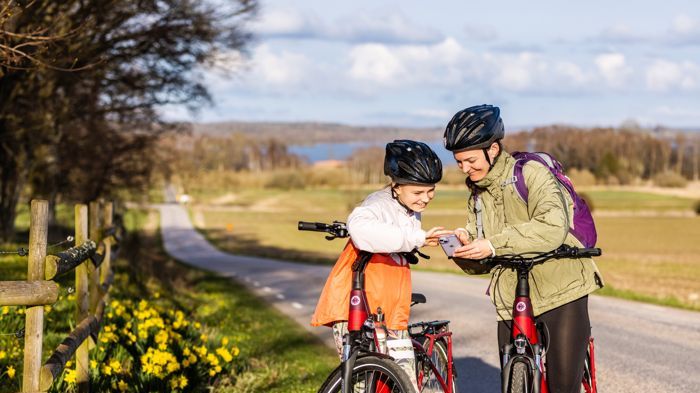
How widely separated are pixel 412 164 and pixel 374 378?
3.34 feet

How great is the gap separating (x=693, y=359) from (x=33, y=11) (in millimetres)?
10700

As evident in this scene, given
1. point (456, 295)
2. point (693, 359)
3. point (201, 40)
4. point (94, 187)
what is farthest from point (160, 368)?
point (94, 187)

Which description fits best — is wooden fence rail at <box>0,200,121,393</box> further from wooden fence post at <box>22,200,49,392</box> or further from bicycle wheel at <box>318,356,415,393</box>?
bicycle wheel at <box>318,356,415,393</box>

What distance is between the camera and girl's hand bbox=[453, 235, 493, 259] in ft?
15.5

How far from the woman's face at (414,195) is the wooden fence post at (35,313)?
2065mm

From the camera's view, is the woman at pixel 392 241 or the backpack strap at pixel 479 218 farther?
the backpack strap at pixel 479 218

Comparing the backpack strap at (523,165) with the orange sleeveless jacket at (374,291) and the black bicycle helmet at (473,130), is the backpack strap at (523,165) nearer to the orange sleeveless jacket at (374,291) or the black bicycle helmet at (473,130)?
the black bicycle helmet at (473,130)

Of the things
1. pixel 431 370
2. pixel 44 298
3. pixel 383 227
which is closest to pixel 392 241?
pixel 383 227

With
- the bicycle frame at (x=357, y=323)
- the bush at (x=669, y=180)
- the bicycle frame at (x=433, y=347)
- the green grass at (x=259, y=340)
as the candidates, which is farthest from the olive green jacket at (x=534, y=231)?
the bush at (x=669, y=180)

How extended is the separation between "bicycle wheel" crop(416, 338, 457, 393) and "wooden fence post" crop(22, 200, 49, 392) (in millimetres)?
2111

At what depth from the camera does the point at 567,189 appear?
194 inches

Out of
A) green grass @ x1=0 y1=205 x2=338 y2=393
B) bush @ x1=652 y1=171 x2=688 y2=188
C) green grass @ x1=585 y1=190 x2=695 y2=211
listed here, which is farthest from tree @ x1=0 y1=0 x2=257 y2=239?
bush @ x1=652 y1=171 x2=688 y2=188

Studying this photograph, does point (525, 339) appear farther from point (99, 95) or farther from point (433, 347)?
point (99, 95)

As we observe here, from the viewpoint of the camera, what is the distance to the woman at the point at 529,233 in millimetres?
4777
